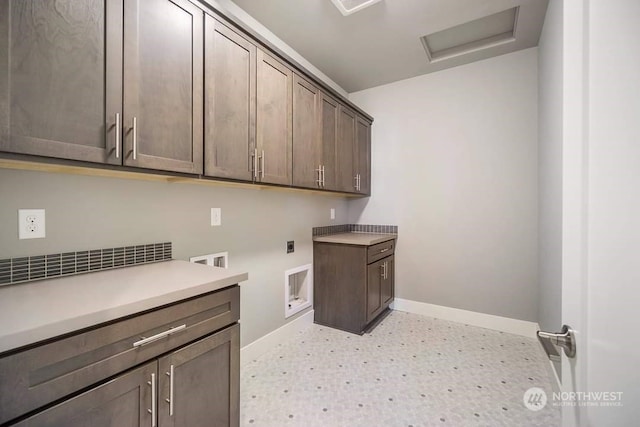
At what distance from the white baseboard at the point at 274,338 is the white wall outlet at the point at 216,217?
0.98m

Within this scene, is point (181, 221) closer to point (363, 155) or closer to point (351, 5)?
point (351, 5)

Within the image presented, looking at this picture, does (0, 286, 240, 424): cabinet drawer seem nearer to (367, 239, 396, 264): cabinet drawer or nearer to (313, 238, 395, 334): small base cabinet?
(313, 238, 395, 334): small base cabinet

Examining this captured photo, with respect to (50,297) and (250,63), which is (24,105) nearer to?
(50,297)

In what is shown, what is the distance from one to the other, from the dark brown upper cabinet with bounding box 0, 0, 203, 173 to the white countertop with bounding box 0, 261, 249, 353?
49cm

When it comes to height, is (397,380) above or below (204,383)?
below

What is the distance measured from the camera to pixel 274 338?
7.45 ft

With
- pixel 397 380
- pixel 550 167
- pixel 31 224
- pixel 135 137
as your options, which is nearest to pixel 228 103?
pixel 135 137

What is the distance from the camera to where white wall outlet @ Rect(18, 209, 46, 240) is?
1048mm

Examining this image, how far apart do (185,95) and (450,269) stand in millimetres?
2900

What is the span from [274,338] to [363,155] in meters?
2.19

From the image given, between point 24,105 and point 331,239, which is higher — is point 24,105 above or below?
above

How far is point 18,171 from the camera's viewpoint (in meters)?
1.04

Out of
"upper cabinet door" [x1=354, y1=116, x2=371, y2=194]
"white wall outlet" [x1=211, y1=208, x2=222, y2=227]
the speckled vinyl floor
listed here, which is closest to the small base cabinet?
the speckled vinyl floor

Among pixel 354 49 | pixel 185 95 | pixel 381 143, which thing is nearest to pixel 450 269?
pixel 381 143
